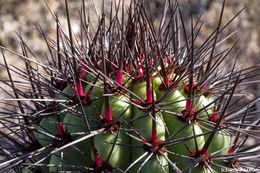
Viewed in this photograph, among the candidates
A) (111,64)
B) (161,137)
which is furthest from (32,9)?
(161,137)

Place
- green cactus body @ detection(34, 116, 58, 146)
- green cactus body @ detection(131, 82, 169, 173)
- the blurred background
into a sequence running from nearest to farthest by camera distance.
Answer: green cactus body @ detection(131, 82, 169, 173) → green cactus body @ detection(34, 116, 58, 146) → the blurred background

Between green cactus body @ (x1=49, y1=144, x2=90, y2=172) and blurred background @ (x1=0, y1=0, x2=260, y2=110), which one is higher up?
blurred background @ (x1=0, y1=0, x2=260, y2=110)

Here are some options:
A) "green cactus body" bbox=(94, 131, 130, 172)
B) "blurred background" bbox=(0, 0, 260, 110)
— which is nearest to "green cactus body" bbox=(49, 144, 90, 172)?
"green cactus body" bbox=(94, 131, 130, 172)

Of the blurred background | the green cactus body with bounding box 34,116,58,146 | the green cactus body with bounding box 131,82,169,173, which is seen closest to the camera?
the green cactus body with bounding box 131,82,169,173

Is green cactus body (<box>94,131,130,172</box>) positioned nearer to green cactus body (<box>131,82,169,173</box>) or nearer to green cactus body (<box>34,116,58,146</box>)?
green cactus body (<box>131,82,169,173</box>)

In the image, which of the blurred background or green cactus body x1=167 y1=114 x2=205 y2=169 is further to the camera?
the blurred background

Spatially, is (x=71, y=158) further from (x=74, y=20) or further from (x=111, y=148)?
(x=74, y=20)

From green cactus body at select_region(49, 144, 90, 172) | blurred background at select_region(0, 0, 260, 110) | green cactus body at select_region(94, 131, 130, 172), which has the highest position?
blurred background at select_region(0, 0, 260, 110)

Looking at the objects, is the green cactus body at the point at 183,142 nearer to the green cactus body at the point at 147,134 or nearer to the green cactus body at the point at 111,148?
the green cactus body at the point at 147,134

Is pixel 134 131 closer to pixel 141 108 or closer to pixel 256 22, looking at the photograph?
pixel 141 108
